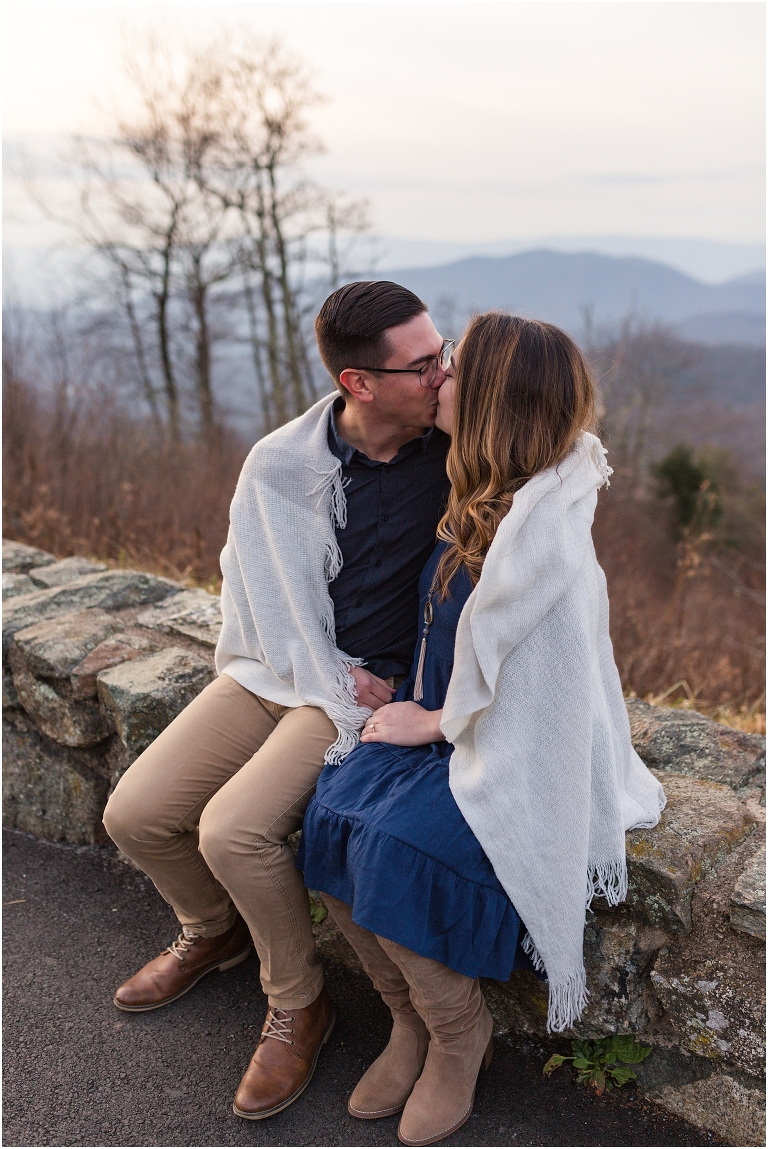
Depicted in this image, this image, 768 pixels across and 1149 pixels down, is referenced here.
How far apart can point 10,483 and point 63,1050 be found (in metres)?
4.75

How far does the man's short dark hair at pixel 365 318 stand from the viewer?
2182 millimetres

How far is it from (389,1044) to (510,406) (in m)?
1.47

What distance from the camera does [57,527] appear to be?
5.79m

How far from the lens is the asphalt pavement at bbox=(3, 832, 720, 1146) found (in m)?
1.92

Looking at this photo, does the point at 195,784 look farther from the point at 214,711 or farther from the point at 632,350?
the point at 632,350

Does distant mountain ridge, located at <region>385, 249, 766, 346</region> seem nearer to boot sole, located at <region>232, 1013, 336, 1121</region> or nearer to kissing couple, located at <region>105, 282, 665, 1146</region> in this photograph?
kissing couple, located at <region>105, 282, 665, 1146</region>

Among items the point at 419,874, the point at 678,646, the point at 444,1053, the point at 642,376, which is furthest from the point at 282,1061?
the point at 642,376

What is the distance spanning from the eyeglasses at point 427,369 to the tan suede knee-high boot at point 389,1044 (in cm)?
126

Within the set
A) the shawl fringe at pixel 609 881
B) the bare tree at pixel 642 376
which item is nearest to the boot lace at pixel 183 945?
the shawl fringe at pixel 609 881

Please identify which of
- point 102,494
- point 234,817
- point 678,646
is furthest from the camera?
point 102,494

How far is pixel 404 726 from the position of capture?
6.84ft

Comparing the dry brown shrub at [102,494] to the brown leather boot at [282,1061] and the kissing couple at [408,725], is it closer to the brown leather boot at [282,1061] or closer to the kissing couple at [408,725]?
the kissing couple at [408,725]

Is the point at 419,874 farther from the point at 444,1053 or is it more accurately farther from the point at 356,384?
the point at 356,384

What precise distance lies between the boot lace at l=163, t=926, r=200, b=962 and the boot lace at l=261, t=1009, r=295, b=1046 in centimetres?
37
